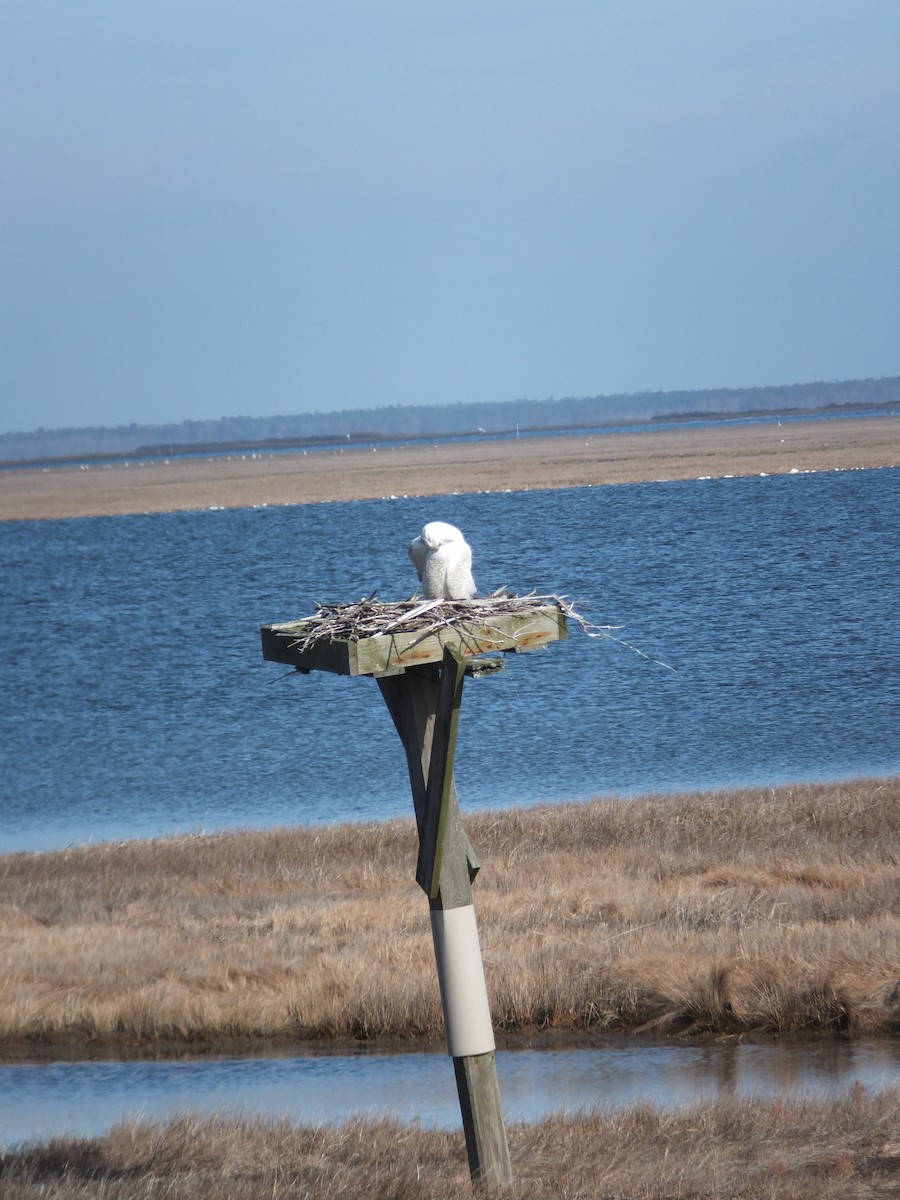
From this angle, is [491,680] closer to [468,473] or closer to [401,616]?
[401,616]

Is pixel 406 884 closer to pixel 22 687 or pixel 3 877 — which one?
pixel 3 877

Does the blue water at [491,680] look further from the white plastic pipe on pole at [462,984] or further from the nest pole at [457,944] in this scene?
the white plastic pipe on pole at [462,984]

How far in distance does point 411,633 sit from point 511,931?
21.3ft

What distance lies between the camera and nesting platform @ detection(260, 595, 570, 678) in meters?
6.23

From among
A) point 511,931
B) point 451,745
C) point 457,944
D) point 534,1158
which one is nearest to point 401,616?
point 451,745

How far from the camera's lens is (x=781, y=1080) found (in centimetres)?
929

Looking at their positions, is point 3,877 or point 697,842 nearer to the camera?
point 697,842

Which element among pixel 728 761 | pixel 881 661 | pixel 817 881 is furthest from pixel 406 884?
pixel 881 661

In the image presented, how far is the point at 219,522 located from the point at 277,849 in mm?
72416

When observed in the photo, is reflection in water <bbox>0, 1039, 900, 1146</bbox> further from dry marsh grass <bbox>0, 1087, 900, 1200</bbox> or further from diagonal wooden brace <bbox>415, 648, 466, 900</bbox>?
diagonal wooden brace <bbox>415, 648, 466, 900</bbox>

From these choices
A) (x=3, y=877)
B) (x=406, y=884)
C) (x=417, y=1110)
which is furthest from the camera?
(x=3, y=877)

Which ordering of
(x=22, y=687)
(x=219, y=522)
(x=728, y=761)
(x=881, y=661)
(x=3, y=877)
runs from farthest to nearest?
(x=219, y=522)
(x=22, y=687)
(x=881, y=661)
(x=728, y=761)
(x=3, y=877)

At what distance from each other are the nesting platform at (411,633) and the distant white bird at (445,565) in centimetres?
9

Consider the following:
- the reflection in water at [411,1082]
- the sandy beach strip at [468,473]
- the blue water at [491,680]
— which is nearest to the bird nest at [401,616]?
the blue water at [491,680]
